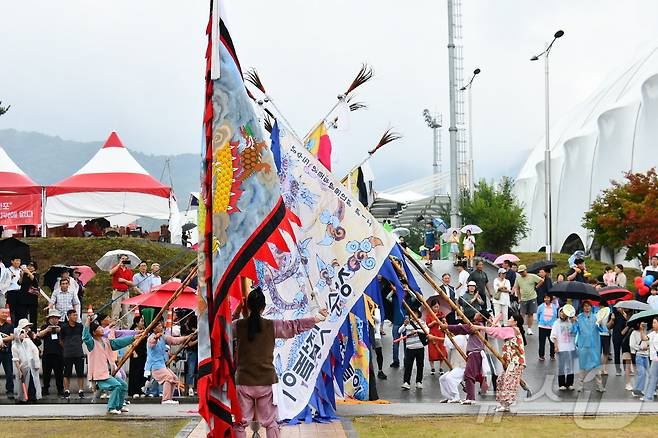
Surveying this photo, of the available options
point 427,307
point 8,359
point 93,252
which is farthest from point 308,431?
point 93,252

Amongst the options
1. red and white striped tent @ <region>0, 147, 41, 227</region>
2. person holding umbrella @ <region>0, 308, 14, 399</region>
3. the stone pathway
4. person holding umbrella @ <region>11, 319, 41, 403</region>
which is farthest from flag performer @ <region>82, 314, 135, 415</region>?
red and white striped tent @ <region>0, 147, 41, 227</region>

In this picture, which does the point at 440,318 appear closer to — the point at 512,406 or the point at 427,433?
the point at 512,406

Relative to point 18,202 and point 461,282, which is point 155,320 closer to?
point 461,282

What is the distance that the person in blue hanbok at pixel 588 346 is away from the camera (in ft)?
57.2

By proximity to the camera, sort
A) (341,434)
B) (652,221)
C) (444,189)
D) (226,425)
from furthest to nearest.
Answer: (444,189)
(652,221)
(341,434)
(226,425)

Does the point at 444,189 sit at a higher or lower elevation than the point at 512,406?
higher

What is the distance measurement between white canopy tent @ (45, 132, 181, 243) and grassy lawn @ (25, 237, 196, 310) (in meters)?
0.73

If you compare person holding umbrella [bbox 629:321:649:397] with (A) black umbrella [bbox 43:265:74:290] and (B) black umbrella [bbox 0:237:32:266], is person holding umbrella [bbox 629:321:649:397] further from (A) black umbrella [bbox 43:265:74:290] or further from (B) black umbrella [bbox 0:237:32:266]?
(B) black umbrella [bbox 0:237:32:266]

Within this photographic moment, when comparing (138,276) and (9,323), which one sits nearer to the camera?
(9,323)

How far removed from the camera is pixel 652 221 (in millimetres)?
37969

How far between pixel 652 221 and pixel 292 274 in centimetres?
2814

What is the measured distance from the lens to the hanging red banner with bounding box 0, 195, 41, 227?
29.2m

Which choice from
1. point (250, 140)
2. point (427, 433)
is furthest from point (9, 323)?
point (250, 140)

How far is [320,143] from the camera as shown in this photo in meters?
15.7
